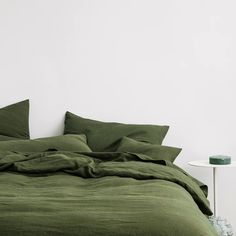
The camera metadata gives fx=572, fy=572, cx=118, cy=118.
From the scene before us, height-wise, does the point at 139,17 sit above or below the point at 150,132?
above

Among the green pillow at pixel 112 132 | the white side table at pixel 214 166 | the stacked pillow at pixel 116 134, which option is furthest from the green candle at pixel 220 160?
the green pillow at pixel 112 132

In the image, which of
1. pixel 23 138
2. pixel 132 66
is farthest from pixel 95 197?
pixel 132 66

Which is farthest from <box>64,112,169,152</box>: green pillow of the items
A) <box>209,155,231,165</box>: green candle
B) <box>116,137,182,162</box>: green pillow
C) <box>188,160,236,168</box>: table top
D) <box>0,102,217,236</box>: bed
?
<box>209,155,231,165</box>: green candle

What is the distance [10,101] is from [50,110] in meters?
0.32

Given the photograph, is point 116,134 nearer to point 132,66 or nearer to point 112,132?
point 112,132

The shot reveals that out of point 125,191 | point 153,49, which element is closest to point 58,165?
point 125,191

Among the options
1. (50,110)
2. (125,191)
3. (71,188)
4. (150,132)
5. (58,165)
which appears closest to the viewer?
(125,191)

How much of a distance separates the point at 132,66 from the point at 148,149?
31.7 inches

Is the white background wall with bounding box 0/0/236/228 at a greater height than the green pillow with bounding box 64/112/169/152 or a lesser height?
greater

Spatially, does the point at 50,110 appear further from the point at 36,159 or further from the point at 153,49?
the point at 36,159

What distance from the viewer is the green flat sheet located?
75.9 inches

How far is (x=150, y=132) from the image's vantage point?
4062 millimetres

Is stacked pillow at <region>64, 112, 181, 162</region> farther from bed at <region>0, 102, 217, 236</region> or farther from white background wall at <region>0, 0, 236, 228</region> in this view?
white background wall at <region>0, 0, 236, 228</region>

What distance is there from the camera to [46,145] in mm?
3789
